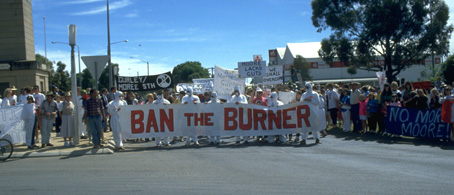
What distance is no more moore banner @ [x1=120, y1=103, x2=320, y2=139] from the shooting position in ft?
42.3

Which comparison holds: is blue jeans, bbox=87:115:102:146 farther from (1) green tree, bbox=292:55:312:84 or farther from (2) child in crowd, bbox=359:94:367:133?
(1) green tree, bbox=292:55:312:84

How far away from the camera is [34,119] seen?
12359 millimetres

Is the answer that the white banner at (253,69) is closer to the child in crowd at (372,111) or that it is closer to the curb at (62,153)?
the child in crowd at (372,111)

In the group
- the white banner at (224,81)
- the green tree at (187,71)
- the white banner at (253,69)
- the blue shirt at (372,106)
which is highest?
the green tree at (187,71)

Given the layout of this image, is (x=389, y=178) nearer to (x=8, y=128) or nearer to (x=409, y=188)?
(x=409, y=188)

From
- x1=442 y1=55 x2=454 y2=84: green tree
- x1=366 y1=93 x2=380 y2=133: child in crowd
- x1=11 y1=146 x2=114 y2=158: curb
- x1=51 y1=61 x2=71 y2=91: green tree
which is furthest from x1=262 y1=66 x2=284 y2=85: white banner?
x1=51 y1=61 x2=71 y2=91: green tree

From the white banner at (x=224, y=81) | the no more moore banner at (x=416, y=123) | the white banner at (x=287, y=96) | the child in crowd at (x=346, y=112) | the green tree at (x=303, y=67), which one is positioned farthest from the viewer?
the green tree at (x=303, y=67)

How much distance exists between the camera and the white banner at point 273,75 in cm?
1970

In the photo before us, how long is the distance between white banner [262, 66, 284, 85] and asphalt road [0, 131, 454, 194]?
26.3 ft

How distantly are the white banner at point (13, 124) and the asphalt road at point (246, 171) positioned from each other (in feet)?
4.40

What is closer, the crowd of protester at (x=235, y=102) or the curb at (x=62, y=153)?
the curb at (x=62, y=153)

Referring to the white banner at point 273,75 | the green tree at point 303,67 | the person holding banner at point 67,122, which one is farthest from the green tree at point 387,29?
the person holding banner at point 67,122

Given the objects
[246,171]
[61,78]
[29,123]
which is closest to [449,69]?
[246,171]

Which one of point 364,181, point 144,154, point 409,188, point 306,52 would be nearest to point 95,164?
point 144,154
